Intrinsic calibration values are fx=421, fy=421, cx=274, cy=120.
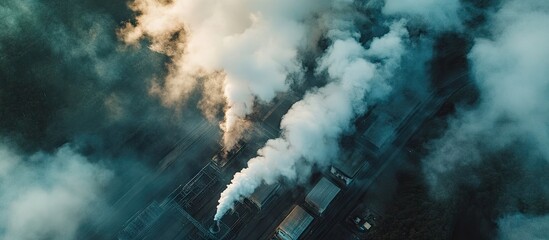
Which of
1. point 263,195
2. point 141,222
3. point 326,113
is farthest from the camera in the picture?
point 326,113

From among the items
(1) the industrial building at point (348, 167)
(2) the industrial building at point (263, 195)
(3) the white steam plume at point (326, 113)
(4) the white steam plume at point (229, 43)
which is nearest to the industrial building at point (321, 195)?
(1) the industrial building at point (348, 167)

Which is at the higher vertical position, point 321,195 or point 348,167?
point 348,167

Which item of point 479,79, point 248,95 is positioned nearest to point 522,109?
point 479,79

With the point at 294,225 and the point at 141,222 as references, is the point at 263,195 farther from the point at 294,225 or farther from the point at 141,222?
the point at 141,222

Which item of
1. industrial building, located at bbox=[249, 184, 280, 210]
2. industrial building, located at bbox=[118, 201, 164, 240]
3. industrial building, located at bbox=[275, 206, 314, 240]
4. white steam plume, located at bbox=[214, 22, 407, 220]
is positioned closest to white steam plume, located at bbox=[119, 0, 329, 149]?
white steam plume, located at bbox=[214, 22, 407, 220]

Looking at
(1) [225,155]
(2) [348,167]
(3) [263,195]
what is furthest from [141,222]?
(2) [348,167]

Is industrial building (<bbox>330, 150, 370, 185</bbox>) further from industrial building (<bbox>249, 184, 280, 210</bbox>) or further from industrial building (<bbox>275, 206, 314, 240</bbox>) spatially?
industrial building (<bbox>249, 184, 280, 210</bbox>)
